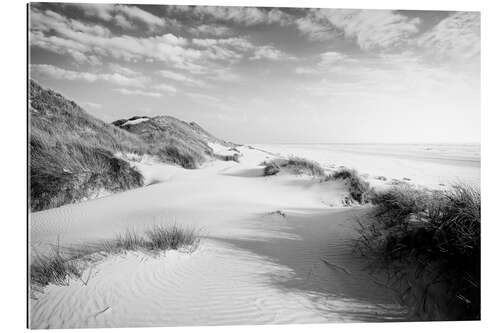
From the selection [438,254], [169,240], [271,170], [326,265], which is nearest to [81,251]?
[169,240]

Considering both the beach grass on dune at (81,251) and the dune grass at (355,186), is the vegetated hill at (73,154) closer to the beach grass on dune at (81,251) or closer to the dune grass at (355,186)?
the beach grass on dune at (81,251)

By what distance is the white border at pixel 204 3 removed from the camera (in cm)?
265

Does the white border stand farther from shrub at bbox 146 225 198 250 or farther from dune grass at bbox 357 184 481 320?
shrub at bbox 146 225 198 250

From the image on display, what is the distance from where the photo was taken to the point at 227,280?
8.39 ft

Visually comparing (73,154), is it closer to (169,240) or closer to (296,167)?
(169,240)

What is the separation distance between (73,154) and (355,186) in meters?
6.26

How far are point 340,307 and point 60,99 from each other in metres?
9.56

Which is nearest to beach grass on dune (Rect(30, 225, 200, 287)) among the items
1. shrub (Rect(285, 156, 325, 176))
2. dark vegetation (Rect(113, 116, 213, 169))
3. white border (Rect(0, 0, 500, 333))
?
white border (Rect(0, 0, 500, 333))

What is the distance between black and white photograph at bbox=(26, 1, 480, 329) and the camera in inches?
93.0

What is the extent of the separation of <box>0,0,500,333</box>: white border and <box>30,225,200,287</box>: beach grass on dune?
0.33 m

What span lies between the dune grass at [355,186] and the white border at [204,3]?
2.62m

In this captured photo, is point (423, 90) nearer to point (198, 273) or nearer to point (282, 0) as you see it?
point (282, 0)

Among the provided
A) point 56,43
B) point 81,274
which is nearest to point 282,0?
point 56,43
